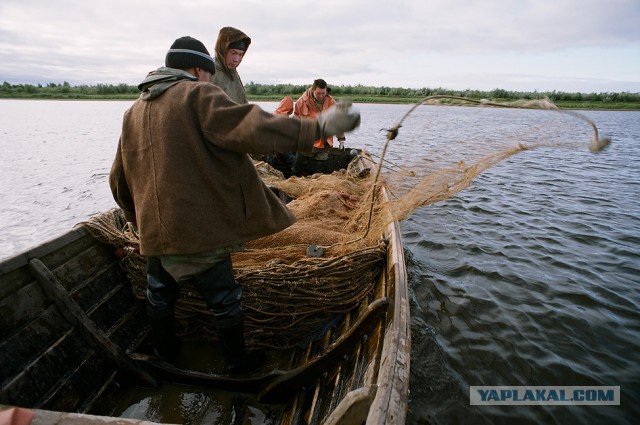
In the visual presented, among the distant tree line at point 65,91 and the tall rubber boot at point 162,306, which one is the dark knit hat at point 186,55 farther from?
the distant tree line at point 65,91

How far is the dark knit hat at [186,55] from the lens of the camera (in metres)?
2.02

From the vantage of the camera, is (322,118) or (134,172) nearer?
(322,118)

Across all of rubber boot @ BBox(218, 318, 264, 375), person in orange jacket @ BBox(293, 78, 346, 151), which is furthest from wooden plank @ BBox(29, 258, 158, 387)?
person in orange jacket @ BBox(293, 78, 346, 151)

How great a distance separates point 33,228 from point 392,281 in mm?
8694

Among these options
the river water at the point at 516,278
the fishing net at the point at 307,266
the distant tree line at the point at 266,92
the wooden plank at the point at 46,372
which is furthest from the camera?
the distant tree line at the point at 266,92

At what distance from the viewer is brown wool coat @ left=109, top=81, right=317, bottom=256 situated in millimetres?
1708

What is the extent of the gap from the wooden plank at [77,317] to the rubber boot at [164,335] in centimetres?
19

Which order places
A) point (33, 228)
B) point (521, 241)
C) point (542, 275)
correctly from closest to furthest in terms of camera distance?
point (542, 275), point (521, 241), point (33, 228)

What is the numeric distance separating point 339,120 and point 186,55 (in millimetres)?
1034

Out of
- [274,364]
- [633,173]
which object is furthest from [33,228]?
[633,173]

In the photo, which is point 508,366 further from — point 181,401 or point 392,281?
point 181,401

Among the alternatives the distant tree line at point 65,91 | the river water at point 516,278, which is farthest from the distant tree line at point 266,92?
the river water at point 516,278

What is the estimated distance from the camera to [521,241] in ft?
19.6

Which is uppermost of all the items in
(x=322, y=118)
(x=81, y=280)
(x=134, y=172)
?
(x=322, y=118)
